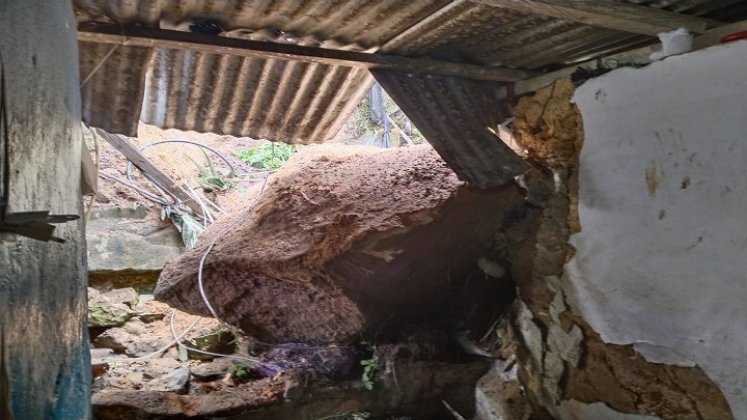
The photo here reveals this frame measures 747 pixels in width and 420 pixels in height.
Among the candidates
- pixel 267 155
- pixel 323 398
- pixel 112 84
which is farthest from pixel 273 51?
pixel 267 155

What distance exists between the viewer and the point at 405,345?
4395 millimetres

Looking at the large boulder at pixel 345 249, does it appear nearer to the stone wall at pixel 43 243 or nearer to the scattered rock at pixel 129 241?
the stone wall at pixel 43 243

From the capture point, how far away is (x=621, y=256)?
2756 millimetres

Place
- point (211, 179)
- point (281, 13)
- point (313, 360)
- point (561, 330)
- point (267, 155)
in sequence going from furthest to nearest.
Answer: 1. point (267, 155)
2. point (211, 179)
3. point (313, 360)
4. point (561, 330)
5. point (281, 13)

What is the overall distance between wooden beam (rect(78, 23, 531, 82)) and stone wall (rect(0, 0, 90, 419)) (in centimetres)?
60

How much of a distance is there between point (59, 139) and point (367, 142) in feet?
23.4

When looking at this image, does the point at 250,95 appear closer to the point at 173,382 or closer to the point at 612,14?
the point at 612,14

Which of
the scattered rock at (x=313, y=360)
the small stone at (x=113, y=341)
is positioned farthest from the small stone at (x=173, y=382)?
the small stone at (x=113, y=341)

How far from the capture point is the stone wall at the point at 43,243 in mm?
1220

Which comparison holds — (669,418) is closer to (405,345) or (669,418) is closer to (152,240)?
(405,345)

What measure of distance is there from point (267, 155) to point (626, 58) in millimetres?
6994

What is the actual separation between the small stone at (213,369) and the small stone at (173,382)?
0.44 feet

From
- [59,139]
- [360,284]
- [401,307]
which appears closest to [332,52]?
[59,139]

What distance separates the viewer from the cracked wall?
7.73 ft
